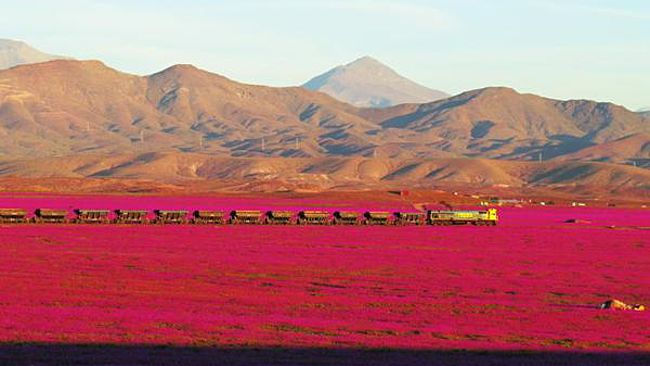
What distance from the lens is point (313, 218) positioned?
8762cm

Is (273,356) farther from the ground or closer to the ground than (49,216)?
closer to the ground

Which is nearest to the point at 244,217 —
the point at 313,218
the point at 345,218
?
the point at 313,218

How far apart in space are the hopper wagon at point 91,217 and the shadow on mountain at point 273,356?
55498 millimetres

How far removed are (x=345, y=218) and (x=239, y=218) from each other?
9099 millimetres

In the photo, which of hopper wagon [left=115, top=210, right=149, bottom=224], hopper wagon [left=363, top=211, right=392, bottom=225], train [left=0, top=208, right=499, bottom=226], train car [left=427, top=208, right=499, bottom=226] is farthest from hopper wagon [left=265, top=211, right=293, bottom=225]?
train car [left=427, top=208, right=499, bottom=226]

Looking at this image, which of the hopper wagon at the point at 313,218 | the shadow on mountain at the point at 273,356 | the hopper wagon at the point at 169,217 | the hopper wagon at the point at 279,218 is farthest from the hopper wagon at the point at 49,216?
the shadow on mountain at the point at 273,356

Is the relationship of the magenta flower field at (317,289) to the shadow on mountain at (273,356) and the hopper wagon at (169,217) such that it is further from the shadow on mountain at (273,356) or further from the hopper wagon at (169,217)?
the hopper wagon at (169,217)

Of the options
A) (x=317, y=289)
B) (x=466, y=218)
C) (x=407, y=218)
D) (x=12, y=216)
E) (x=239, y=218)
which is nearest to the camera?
(x=317, y=289)

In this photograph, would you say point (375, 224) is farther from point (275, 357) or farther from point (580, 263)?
point (275, 357)

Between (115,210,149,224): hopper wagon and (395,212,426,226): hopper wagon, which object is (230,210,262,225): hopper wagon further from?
(395,212,426,226): hopper wagon

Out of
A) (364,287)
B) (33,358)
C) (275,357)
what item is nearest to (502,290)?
(364,287)

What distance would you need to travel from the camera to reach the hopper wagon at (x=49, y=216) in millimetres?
79312

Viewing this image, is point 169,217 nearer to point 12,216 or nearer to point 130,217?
point 130,217

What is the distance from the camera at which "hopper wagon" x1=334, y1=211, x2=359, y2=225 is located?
287 ft
